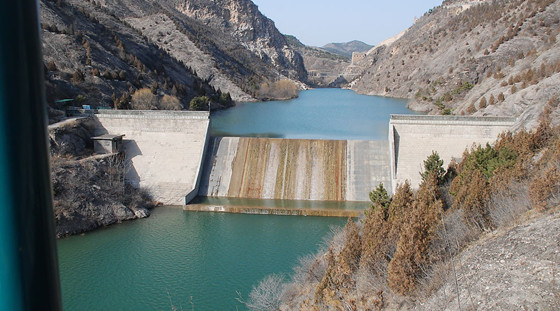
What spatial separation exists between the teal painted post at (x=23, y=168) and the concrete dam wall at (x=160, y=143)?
2547cm

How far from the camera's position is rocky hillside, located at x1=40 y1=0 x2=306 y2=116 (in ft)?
127

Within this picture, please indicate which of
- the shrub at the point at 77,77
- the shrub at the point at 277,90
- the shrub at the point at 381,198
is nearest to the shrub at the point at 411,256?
the shrub at the point at 381,198

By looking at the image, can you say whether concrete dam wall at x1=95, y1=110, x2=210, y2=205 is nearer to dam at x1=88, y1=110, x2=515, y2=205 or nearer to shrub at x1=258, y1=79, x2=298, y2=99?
dam at x1=88, y1=110, x2=515, y2=205

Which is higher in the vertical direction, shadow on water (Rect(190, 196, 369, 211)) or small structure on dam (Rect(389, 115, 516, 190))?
small structure on dam (Rect(389, 115, 516, 190))

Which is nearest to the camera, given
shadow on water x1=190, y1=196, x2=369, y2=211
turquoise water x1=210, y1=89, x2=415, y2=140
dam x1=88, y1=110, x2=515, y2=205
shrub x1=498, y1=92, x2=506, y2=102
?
shadow on water x1=190, y1=196, x2=369, y2=211

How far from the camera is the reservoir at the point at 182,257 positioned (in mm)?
15930

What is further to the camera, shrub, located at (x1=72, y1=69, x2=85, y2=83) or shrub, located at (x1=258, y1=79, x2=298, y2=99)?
shrub, located at (x1=258, y1=79, x2=298, y2=99)

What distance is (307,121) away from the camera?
50469 millimetres

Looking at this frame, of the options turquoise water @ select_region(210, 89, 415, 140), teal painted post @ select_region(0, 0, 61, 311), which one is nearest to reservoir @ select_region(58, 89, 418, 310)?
turquoise water @ select_region(210, 89, 415, 140)

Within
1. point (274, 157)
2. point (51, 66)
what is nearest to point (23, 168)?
point (274, 157)

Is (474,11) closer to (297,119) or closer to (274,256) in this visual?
(297,119)

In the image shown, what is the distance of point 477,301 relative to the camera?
25.2 feet

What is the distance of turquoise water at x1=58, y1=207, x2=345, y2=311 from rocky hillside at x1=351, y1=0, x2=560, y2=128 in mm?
13751

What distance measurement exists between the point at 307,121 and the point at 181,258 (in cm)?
3329
